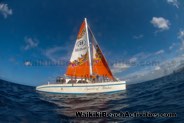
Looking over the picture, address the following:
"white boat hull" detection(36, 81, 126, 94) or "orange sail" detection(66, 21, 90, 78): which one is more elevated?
"orange sail" detection(66, 21, 90, 78)

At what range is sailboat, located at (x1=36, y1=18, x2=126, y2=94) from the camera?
17406 millimetres

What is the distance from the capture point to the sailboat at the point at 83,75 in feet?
57.1

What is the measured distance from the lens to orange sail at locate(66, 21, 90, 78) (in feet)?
57.1

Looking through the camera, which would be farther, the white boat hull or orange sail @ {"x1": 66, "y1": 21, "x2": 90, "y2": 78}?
the white boat hull

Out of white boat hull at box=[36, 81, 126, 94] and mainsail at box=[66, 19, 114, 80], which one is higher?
mainsail at box=[66, 19, 114, 80]

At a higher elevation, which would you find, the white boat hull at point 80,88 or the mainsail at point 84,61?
the mainsail at point 84,61

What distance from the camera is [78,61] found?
59.7 feet

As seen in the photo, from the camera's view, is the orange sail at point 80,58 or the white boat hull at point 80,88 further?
the white boat hull at point 80,88

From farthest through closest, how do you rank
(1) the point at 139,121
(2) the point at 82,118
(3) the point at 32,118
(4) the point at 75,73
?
(4) the point at 75,73, (3) the point at 32,118, (2) the point at 82,118, (1) the point at 139,121

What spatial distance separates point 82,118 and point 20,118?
8.07ft

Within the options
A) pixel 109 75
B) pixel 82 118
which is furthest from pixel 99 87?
pixel 82 118

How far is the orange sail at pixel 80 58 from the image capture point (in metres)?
17.4

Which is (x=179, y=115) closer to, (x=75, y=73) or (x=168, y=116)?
(x=168, y=116)

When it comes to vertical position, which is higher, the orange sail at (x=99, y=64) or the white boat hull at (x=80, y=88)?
the orange sail at (x=99, y=64)
